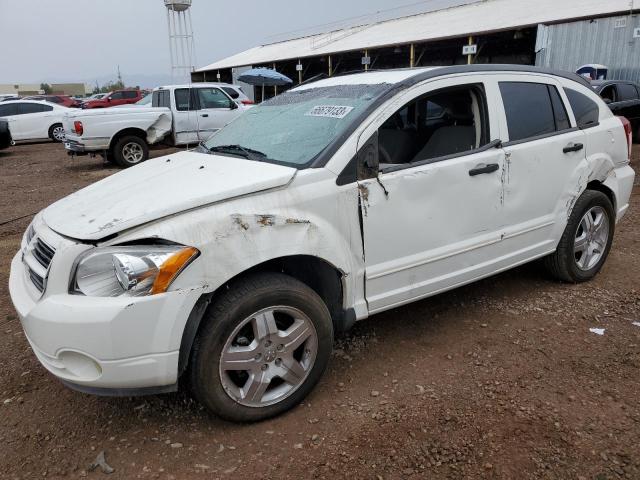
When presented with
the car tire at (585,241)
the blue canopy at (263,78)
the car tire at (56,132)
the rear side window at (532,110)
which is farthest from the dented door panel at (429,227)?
the car tire at (56,132)

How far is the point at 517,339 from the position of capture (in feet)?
11.1

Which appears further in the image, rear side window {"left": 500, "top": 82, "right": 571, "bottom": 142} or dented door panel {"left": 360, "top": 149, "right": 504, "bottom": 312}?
rear side window {"left": 500, "top": 82, "right": 571, "bottom": 142}

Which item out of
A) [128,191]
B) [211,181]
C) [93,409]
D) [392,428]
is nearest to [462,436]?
[392,428]

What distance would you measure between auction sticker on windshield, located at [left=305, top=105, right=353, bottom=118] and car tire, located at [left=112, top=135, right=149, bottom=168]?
9013 mm

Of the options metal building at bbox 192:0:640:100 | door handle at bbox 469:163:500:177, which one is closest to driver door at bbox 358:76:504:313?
door handle at bbox 469:163:500:177

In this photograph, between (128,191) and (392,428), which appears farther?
(128,191)

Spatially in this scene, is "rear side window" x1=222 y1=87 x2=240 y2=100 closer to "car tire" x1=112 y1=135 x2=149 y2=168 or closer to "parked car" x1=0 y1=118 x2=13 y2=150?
"car tire" x1=112 y1=135 x2=149 y2=168

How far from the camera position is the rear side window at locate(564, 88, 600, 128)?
157 inches

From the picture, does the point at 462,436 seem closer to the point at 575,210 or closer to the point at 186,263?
the point at 186,263

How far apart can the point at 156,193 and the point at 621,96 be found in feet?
41.2

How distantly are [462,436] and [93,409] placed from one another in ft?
6.37

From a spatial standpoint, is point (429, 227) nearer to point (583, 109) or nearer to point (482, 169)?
point (482, 169)

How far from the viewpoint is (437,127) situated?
3.70 meters

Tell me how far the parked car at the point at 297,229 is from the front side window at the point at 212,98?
9.03 m
